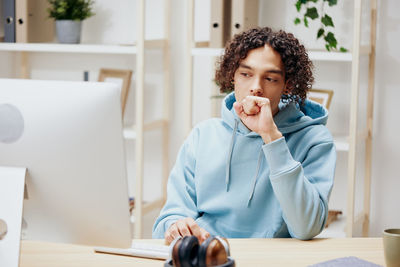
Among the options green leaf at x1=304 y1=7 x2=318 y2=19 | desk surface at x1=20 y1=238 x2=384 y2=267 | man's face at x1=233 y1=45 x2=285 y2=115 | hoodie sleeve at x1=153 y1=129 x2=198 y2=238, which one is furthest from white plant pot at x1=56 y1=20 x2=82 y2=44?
desk surface at x1=20 y1=238 x2=384 y2=267

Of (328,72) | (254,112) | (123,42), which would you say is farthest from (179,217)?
(123,42)

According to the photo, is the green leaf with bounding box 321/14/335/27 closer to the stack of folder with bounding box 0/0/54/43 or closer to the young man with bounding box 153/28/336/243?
the young man with bounding box 153/28/336/243

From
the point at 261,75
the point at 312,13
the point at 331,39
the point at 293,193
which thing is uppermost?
the point at 312,13

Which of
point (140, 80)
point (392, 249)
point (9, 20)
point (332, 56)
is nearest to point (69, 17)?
point (9, 20)

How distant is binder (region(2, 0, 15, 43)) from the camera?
9.98ft

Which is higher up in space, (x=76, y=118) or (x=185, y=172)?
(x=76, y=118)

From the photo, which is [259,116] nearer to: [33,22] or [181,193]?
[181,193]

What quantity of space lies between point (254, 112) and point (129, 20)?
67.9 inches

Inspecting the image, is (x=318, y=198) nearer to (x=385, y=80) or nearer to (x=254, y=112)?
(x=254, y=112)

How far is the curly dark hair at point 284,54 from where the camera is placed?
171 centimetres

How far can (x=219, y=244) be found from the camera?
1.03 meters

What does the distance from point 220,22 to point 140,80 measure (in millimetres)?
437

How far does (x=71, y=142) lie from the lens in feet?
3.69

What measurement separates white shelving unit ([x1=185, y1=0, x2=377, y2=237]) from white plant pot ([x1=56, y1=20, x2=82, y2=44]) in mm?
587
